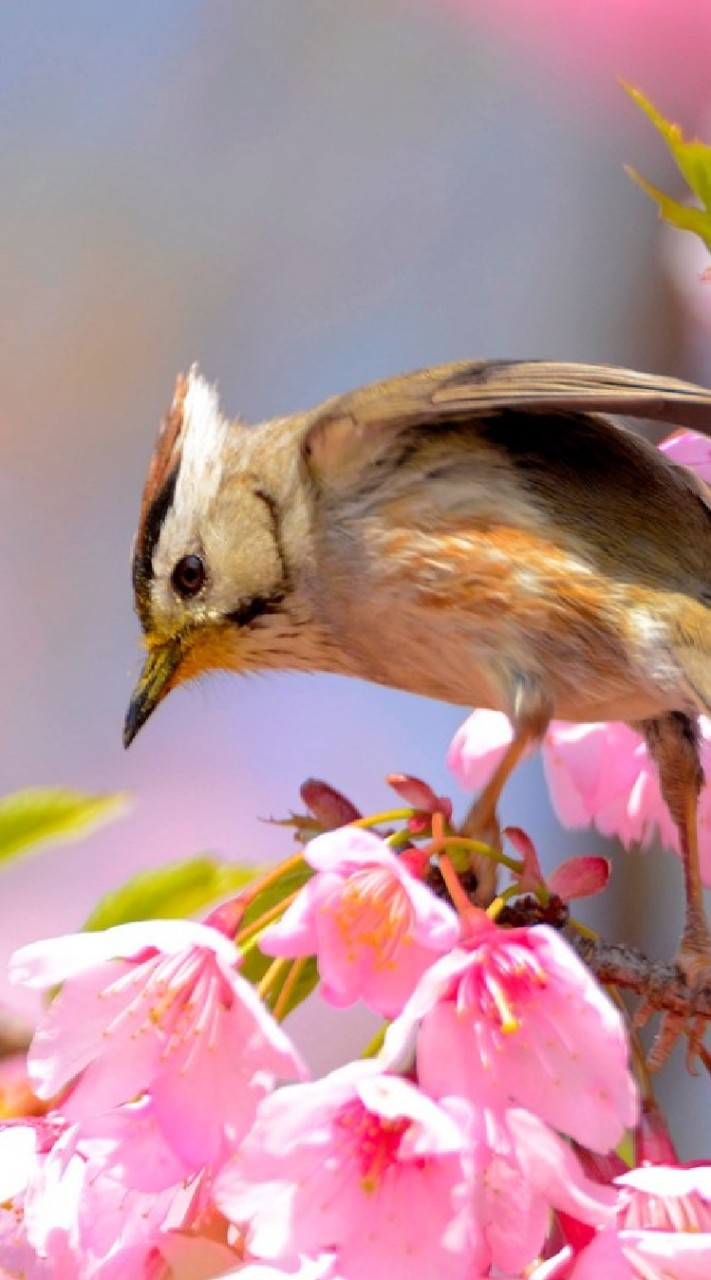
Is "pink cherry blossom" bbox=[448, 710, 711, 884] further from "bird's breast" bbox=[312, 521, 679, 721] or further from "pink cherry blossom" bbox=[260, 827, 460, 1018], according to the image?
"pink cherry blossom" bbox=[260, 827, 460, 1018]

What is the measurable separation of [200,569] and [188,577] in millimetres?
15

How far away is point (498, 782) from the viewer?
1.32 metres

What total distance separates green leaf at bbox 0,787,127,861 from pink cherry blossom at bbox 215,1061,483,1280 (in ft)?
1.50

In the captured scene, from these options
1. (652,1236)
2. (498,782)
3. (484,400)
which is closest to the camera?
(652,1236)

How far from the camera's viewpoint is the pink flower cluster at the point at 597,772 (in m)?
1.59

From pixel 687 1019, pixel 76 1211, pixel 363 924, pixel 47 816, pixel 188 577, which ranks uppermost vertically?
pixel 188 577

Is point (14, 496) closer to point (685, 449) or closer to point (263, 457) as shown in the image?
point (263, 457)

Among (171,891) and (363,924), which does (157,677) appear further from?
(363,924)

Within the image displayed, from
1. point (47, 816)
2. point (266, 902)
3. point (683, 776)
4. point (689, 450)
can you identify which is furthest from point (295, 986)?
point (689, 450)

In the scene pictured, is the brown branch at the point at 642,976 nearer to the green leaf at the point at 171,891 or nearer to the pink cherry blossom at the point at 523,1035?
the pink cherry blossom at the point at 523,1035

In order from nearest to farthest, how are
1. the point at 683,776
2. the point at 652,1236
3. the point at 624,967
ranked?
1. the point at 652,1236
2. the point at 624,967
3. the point at 683,776

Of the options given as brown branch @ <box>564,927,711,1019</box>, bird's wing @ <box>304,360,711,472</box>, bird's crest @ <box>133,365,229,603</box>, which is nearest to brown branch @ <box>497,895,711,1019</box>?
brown branch @ <box>564,927,711,1019</box>

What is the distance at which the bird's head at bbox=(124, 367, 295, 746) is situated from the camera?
1.61m

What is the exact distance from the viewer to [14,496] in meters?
4.16
